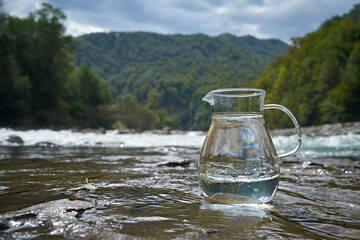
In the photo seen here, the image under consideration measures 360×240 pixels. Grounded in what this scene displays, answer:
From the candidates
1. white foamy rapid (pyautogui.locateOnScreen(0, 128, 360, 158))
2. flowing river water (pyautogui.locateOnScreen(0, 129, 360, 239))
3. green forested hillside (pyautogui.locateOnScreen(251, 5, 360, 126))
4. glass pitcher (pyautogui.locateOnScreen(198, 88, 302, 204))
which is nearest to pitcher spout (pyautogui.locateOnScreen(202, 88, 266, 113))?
glass pitcher (pyautogui.locateOnScreen(198, 88, 302, 204))

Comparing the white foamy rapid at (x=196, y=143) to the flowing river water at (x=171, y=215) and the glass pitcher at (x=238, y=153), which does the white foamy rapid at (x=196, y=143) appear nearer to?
the flowing river water at (x=171, y=215)

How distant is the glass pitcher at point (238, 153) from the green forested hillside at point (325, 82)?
32.1m

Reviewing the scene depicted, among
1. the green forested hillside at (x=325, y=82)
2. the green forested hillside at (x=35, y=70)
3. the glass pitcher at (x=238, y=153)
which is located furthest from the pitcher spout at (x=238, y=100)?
the green forested hillside at (x=325, y=82)

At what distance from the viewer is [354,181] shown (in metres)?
2.78

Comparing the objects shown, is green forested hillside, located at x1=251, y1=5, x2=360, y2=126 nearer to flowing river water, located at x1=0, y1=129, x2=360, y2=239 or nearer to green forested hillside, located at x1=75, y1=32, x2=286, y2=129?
green forested hillside, located at x1=75, y1=32, x2=286, y2=129

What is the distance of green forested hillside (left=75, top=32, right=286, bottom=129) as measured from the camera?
93938 millimetres

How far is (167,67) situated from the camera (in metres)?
118

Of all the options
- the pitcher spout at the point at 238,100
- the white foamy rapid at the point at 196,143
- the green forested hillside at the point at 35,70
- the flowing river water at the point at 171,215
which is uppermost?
the green forested hillside at the point at 35,70

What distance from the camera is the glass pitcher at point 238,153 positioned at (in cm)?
154

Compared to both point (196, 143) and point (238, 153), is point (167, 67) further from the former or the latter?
point (238, 153)

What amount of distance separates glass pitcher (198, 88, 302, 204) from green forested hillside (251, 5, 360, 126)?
32.1 meters

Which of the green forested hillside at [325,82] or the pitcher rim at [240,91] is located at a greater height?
the green forested hillside at [325,82]

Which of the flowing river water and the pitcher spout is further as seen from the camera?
the pitcher spout

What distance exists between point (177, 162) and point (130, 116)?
4775cm
